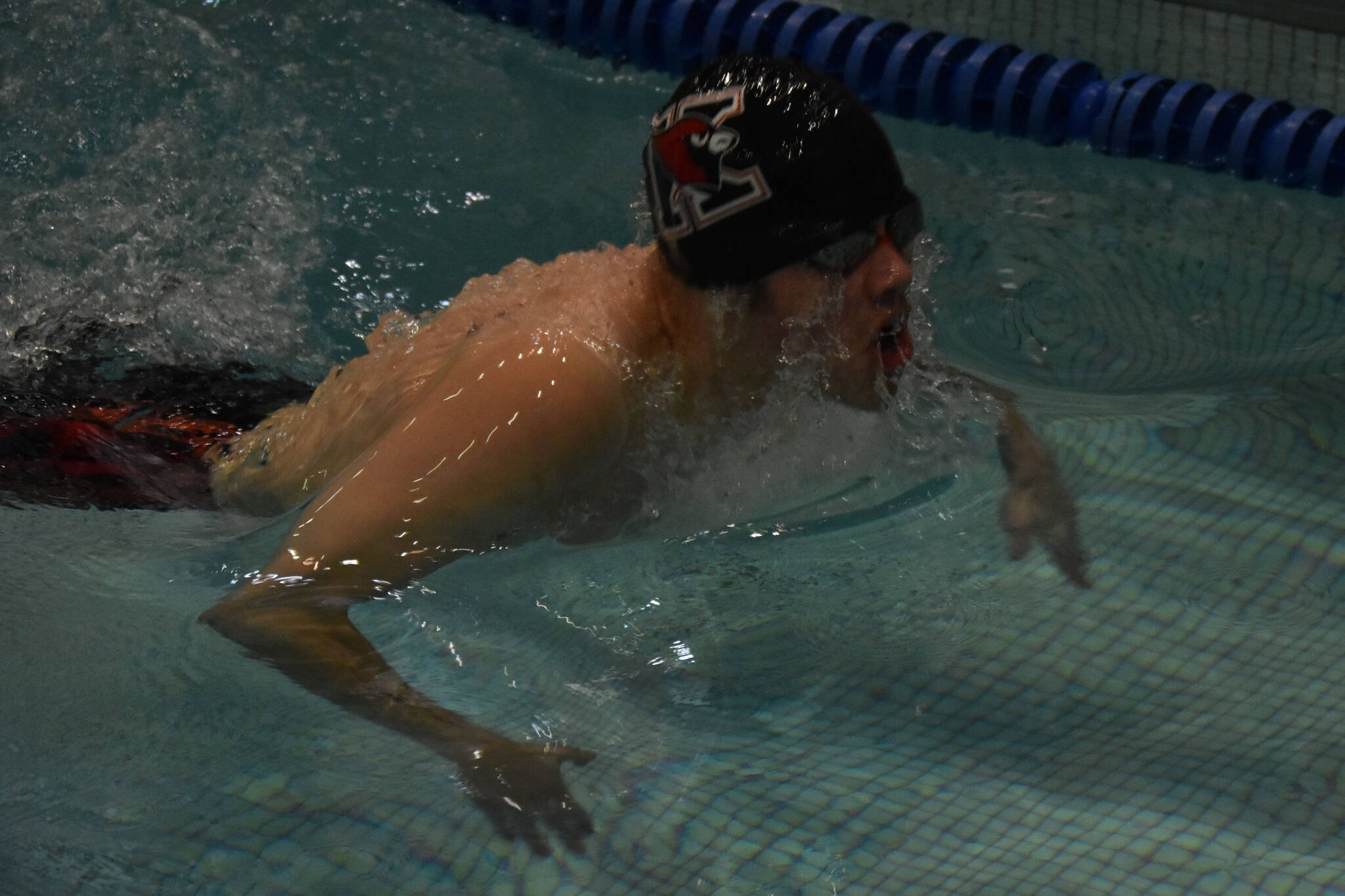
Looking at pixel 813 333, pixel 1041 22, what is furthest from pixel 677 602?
pixel 1041 22

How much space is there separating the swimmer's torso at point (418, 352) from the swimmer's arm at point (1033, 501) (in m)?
0.69

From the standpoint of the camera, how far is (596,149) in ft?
13.5

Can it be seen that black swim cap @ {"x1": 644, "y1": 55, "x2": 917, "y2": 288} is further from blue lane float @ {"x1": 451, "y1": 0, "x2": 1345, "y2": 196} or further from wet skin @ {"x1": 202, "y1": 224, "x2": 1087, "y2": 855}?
blue lane float @ {"x1": 451, "y1": 0, "x2": 1345, "y2": 196}

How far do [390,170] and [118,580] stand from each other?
2.02 metres

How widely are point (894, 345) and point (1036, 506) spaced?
557 millimetres

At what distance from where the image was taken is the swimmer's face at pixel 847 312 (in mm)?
1857

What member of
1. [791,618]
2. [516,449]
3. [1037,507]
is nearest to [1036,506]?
[1037,507]

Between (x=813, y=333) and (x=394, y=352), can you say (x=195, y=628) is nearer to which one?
(x=394, y=352)

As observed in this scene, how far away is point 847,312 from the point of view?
1869mm

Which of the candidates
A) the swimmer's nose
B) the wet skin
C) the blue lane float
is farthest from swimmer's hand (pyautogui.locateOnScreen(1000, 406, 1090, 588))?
the blue lane float

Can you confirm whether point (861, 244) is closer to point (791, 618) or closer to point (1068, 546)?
point (791, 618)

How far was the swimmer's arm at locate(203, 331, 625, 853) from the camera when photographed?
1.71 m

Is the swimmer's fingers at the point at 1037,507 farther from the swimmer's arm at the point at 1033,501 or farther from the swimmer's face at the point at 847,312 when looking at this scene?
the swimmer's face at the point at 847,312

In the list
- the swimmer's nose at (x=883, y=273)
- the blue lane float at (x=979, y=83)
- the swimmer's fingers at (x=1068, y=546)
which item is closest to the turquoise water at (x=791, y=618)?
the swimmer's fingers at (x=1068, y=546)
